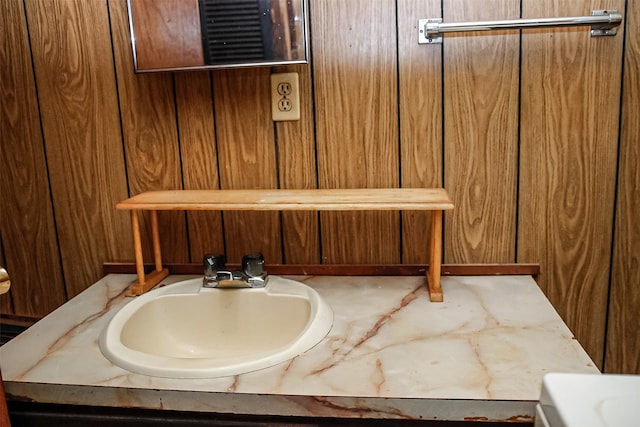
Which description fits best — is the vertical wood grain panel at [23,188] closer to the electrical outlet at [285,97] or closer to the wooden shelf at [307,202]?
the wooden shelf at [307,202]

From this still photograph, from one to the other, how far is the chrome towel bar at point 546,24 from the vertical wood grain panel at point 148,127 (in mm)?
625

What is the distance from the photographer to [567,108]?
108 cm

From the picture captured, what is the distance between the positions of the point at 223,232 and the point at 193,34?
0.46m

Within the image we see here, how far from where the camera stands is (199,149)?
1208 mm

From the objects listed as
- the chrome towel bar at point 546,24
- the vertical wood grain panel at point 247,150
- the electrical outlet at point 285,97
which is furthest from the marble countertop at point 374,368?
the chrome towel bar at point 546,24

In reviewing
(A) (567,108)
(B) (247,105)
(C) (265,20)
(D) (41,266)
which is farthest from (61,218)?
(A) (567,108)

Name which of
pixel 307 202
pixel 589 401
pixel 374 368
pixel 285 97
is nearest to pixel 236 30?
pixel 285 97

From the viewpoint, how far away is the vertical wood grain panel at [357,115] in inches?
43.5

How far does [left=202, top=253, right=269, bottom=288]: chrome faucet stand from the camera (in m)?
1.09

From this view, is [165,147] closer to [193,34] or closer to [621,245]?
[193,34]

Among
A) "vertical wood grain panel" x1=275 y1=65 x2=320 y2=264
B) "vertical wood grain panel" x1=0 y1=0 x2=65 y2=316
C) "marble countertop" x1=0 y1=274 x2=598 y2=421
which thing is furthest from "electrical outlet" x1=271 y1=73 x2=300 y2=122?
"vertical wood grain panel" x1=0 y1=0 x2=65 y2=316

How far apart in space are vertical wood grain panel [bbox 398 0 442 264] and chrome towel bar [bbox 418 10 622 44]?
41 millimetres

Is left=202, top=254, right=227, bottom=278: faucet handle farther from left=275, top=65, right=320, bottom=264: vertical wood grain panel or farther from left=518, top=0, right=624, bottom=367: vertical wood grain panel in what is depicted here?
left=518, top=0, right=624, bottom=367: vertical wood grain panel

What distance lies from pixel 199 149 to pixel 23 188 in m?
0.48
